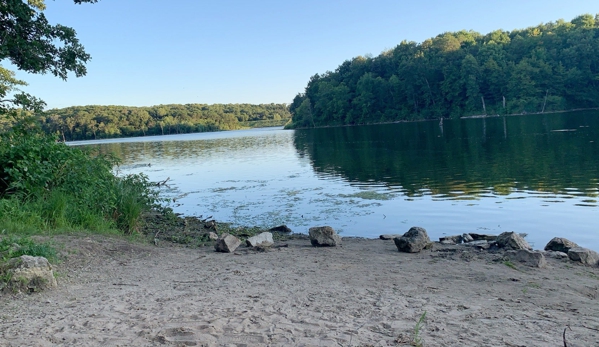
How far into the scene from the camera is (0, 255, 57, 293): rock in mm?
5539

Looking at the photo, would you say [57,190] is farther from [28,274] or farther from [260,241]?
[28,274]

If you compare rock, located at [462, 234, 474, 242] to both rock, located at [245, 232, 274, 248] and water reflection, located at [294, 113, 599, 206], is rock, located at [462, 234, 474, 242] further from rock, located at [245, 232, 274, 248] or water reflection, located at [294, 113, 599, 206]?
water reflection, located at [294, 113, 599, 206]

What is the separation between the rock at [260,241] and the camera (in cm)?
1001

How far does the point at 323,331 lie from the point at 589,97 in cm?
10714

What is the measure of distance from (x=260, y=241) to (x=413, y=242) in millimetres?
3476

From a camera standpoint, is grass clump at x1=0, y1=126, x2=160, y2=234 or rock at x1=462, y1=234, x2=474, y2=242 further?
rock at x1=462, y1=234, x2=474, y2=242

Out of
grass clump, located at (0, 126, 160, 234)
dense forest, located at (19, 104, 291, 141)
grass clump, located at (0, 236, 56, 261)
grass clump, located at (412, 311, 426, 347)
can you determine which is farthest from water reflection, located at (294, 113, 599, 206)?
dense forest, located at (19, 104, 291, 141)

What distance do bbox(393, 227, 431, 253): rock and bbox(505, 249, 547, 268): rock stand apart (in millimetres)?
1743

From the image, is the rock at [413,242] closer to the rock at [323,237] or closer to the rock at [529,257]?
the rock at [323,237]

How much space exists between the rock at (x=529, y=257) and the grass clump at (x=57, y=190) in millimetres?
8685

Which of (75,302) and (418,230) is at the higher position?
(75,302)

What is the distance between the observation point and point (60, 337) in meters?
4.32

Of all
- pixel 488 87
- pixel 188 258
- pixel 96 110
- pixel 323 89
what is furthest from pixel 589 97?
pixel 96 110

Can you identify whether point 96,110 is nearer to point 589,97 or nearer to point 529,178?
point 589,97
